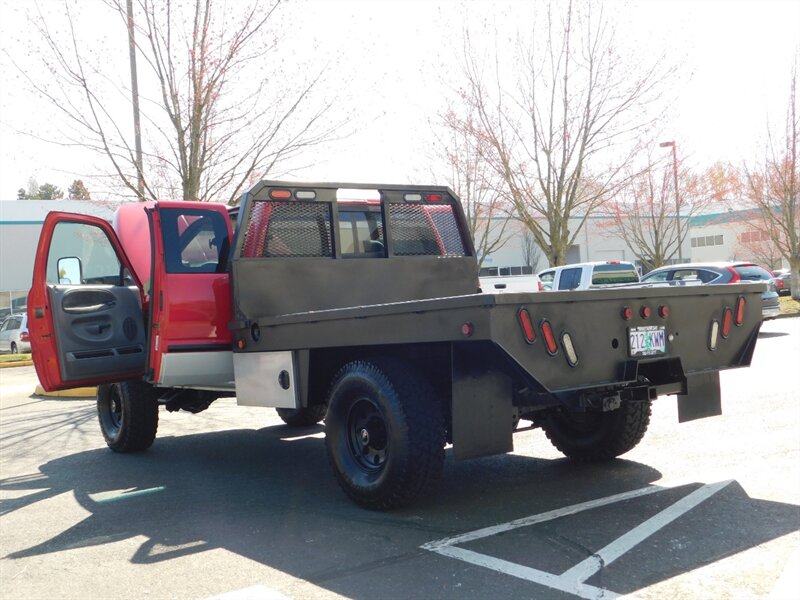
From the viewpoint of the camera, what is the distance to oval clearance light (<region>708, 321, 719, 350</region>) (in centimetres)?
544

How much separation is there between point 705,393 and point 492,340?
2.06 meters

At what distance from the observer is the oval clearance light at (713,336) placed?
5.44 meters

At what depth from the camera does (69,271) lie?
7.38 meters

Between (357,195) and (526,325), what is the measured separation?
9.66 ft

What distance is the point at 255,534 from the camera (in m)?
4.94

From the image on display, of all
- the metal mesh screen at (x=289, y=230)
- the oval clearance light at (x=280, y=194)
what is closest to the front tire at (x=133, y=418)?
the metal mesh screen at (x=289, y=230)

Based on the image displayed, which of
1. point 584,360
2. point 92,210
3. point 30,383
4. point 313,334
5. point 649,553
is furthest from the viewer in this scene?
point 92,210

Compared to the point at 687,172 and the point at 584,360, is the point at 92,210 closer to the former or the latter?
the point at 687,172

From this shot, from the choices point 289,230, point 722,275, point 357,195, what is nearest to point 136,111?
point 357,195

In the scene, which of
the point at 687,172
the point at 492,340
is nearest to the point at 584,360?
the point at 492,340

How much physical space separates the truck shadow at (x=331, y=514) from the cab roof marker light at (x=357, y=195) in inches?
86.0

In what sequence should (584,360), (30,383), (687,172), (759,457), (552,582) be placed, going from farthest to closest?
1. (687,172)
2. (30,383)
3. (759,457)
4. (584,360)
5. (552,582)

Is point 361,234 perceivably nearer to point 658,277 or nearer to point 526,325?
point 526,325

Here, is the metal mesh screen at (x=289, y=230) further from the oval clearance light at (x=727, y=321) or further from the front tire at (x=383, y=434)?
the oval clearance light at (x=727, y=321)
